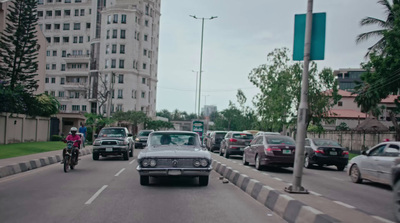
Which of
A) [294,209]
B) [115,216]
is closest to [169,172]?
[115,216]

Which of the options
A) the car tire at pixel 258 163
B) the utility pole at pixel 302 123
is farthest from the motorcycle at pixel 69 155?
the utility pole at pixel 302 123

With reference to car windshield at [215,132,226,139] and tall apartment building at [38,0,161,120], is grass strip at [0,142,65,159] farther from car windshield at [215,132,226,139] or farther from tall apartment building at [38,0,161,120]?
tall apartment building at [38,0,161,120]

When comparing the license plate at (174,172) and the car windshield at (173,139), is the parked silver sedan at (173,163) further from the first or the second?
the car windshield at (173,139)

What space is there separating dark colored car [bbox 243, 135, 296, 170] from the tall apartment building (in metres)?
57.0

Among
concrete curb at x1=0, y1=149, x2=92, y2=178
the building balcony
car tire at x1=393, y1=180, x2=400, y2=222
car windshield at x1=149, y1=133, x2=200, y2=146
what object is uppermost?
the building balcony

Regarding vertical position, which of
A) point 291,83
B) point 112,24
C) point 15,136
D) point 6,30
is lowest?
point 15,136

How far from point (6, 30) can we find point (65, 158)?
2886 cm

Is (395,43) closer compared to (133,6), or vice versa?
(395,43)

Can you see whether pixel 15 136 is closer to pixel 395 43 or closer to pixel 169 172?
pixel 169 172

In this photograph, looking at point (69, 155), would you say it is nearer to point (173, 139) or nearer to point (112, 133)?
point (173, 139)

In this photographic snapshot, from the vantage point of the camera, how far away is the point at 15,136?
29828 mm

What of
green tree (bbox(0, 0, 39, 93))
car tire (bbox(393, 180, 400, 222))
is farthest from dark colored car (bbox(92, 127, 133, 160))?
green tree (bbox(0, 0, 39, 93))

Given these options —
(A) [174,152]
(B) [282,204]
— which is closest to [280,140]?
(A) [174,152]

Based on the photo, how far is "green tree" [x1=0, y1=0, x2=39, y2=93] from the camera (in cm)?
3847
